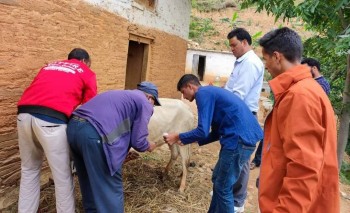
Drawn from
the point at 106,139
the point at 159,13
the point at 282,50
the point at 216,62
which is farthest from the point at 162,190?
the point at 216,62

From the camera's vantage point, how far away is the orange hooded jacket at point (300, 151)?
151 cm

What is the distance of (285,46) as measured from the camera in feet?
5.72

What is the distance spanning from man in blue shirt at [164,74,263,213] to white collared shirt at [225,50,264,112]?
65cm

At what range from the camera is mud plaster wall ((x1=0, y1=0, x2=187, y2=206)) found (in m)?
3.35

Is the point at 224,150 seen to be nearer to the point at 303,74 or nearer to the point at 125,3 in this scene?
the point at 303,74

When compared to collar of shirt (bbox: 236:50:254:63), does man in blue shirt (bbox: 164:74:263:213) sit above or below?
below

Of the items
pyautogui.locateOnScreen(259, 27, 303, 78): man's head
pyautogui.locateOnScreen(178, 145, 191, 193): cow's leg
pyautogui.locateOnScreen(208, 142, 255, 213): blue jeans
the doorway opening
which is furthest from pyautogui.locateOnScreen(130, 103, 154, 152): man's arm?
the doorway opening

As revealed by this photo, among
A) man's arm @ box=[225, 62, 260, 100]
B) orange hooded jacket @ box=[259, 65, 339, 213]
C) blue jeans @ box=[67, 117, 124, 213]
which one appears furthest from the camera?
man's arm @ box=[225, 62, 260, 100]

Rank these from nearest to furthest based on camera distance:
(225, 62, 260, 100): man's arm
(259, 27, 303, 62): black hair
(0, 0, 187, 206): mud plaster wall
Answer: (259, 27, 303, 62): black hair
(0, 0, 187, 206): mud plaster wall
(225, 62, 260, 100): man's arm

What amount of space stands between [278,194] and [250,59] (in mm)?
2366

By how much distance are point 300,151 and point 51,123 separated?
86.4 inches

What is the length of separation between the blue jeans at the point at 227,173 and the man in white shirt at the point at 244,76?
2.11 ft

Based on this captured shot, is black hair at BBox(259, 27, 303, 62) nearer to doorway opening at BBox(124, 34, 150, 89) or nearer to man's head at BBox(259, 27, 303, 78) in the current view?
man's head at BBox(259, 27, 303, 78)

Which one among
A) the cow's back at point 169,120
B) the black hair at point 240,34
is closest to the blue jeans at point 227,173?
the black hair at point 240,34
